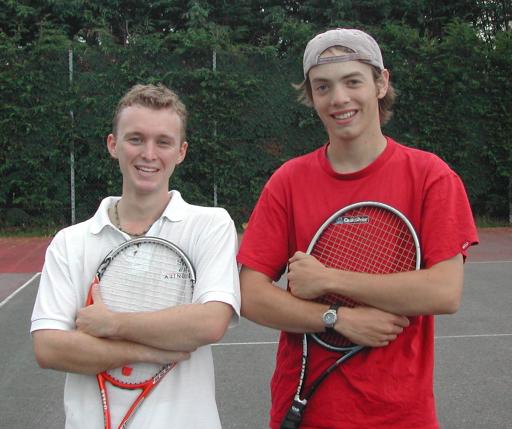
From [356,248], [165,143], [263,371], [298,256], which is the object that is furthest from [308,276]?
[263,371]

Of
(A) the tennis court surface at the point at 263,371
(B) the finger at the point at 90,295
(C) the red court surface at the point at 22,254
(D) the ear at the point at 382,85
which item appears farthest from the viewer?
(C) the red court surface at the point at 22,254

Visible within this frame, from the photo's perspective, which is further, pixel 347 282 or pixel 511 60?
pixel 511 60

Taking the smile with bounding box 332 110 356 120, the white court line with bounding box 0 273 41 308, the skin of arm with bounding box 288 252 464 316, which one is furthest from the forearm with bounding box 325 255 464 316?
the white court line with bounding box 0 273 41 308

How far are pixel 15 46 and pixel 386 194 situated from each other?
39.6 feet

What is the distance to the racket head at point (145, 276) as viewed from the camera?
2.36 metres

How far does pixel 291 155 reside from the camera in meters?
13.4

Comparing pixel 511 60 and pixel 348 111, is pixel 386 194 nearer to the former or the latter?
pixel 348 111

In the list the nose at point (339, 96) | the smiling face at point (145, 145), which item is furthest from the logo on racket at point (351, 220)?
the smiling face at point (145, 145)

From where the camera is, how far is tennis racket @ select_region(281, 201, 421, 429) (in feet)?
7.65

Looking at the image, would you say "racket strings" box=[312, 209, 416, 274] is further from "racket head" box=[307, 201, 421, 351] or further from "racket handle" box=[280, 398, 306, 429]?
"racket handle" box=[280, 398, 306, 429]

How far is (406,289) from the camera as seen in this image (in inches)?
89.0

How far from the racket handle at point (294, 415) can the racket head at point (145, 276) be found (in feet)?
1.64

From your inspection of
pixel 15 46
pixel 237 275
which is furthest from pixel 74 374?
pixel 15 46

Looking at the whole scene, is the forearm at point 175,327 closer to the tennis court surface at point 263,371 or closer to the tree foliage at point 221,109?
the tennis court surface at point 263,371
